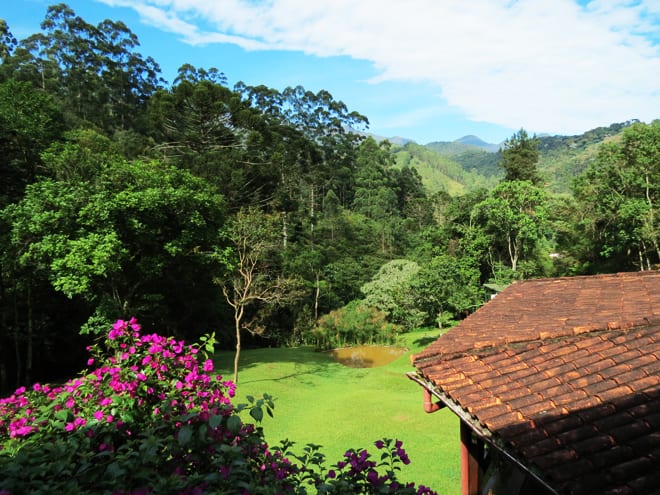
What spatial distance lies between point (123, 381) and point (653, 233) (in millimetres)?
22936

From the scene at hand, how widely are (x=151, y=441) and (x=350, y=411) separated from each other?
11.2 metres

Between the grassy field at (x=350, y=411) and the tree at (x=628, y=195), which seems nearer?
the grassy field at (x=350, y=411)

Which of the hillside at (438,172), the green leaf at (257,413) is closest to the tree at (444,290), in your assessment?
the green leaf at (257,413)

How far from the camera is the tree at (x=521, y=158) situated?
1347 inches

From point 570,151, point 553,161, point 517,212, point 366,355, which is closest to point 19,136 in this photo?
point 366,355

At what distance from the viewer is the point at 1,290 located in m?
13.0

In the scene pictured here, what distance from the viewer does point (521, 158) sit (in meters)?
34.7

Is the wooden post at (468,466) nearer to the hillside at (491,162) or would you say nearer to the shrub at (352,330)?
the shrub at (352,330)

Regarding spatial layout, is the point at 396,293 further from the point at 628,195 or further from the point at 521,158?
the point at 521,158

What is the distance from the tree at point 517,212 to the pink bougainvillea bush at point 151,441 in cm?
2343

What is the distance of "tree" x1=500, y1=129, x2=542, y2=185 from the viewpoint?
3422 centimetres

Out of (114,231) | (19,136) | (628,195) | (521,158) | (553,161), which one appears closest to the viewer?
(114,231)

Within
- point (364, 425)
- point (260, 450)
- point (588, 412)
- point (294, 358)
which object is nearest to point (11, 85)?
point (294, 358)

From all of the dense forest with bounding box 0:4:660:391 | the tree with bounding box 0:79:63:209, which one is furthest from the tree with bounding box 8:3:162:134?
the tree with bounding box 0:79:63:209
